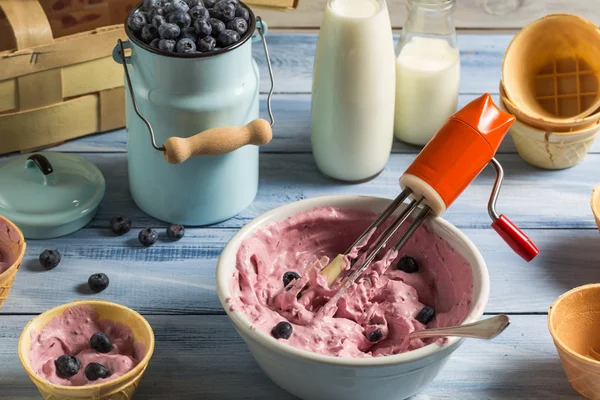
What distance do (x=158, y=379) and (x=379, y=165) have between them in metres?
0.54

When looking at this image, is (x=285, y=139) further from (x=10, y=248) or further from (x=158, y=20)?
(x=10, y=248)

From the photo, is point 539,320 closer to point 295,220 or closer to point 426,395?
point 426,395

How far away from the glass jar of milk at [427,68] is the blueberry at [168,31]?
0.41m

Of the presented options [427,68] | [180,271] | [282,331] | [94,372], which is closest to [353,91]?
[427,68]

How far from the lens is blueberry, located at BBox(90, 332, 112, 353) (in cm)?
104

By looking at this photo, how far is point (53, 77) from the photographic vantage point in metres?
1.40

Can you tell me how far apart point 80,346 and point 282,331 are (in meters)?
0.25

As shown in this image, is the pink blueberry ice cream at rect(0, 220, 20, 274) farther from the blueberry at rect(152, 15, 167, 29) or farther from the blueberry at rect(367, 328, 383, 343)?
the blueberry at rect(367, 328, 383, 343)

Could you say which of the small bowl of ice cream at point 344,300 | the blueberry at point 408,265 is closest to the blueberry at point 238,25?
the small bowl of ice cream at point 344,300

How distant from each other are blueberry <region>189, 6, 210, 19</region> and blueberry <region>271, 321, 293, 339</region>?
0.46 meters

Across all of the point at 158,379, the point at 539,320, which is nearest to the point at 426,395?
the point at 539,320

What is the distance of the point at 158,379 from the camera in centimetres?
110

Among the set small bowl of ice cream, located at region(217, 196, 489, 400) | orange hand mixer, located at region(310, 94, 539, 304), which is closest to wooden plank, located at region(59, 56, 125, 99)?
small bowl of ice cream, located at region(217, 196, 489, 400)

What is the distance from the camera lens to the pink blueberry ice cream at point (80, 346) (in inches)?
39.8
